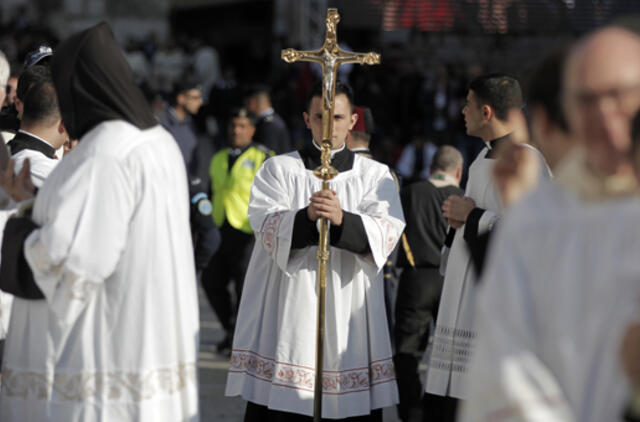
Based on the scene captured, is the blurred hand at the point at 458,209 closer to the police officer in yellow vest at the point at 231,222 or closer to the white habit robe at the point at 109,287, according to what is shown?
the white habit robe at the point at 109,287

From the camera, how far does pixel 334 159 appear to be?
5492 mm

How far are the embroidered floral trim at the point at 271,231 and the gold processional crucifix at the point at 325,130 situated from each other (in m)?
0.27

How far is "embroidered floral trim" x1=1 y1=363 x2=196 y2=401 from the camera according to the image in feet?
11.8

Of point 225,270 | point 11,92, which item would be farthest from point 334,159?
point 225,270

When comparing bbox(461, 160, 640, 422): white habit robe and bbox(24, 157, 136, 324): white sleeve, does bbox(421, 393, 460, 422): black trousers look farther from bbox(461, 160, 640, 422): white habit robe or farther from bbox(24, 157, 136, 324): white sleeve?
bbox(461, 160, 640, 422): white habit robe

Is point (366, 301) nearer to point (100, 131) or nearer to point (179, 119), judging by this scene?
point (100, 131)

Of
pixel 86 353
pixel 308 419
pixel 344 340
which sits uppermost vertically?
pixel 86 353

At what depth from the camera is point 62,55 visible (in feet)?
12.3

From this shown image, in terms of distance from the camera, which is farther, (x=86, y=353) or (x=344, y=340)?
(x=344, y=340)

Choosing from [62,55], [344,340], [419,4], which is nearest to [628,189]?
[62,55]

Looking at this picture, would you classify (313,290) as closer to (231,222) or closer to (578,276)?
(578,276)

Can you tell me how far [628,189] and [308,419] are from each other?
10.2 feet

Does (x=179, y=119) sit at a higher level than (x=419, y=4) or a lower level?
lower

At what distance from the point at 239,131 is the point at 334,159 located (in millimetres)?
3509
